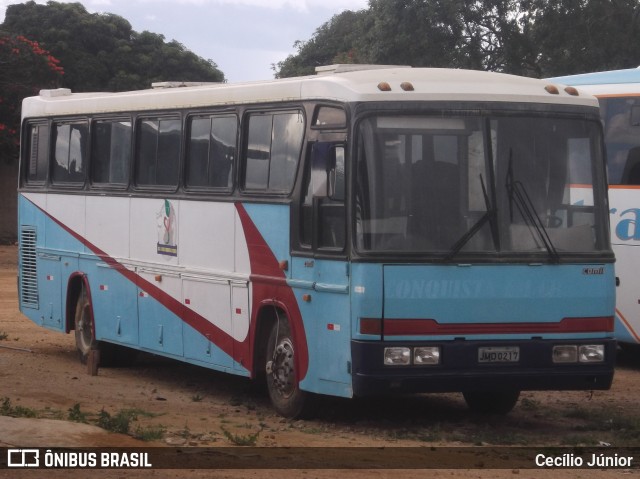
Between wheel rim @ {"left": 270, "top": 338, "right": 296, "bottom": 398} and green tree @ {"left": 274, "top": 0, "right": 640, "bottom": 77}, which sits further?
green tree @ {"left": 274, "top": 0, "right": 640, "bottom": 77}

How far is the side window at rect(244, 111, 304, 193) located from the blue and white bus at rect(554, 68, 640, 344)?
5517mm

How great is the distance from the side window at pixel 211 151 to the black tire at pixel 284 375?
67.2 inches

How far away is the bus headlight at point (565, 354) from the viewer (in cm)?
1126

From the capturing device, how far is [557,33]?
37281 mm

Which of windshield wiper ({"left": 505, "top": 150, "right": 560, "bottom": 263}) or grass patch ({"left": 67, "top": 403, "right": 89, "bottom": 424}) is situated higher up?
windshield wiper ({"left": 505, "top": 150, "right": 560, "bottom": 263})

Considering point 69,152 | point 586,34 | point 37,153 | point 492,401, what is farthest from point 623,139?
point 586,34

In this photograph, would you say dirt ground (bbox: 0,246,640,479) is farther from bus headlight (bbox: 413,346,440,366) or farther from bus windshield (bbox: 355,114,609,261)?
bus windshield (bbox: 355,114,609,261)

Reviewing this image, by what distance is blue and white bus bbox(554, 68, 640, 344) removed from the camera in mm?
16484

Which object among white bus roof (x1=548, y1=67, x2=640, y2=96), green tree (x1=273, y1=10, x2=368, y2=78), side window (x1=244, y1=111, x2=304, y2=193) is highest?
green tree (x1=273, y1=10, x2=368, y2=78)

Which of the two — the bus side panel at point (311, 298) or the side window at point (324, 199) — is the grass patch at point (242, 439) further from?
the side window at point (324, 199)

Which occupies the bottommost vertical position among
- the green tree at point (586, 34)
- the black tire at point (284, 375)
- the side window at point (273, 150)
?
the black tire at point (284, 375)

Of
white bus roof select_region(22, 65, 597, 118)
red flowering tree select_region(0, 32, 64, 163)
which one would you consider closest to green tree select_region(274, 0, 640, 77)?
red flowering tree select_region(0, 32, 64, 163)

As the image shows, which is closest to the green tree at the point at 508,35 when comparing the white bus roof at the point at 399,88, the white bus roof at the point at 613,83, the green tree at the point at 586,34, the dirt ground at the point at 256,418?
the green tree at the point at 586,34

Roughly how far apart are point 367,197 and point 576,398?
4.30m
